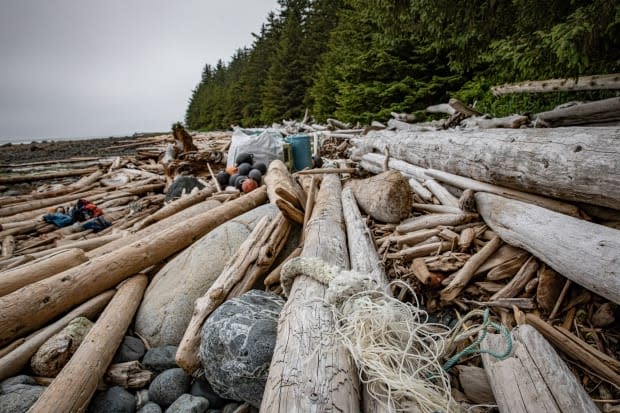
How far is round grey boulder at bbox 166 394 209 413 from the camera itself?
1.87m

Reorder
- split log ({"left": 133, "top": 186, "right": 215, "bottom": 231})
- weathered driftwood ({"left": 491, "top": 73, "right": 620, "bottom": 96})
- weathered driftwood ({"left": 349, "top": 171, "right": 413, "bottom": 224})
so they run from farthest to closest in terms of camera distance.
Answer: split log ({"left": 133, "top": 186, "right": 215, "bottom": 231}) → weathered driftwood ({"left": 491, "top": 73, "right": 620, "bottom": 96}) → weathered driftwood ({"left": 349, "top": 171, "right": 413, "bottom": 224})

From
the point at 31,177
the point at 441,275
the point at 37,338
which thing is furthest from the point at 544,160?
the point at 31,177

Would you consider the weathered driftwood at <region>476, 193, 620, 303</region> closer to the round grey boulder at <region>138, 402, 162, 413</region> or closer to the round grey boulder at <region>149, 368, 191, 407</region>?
the round grey boulder at <region>149, 368, 191, 407</region>

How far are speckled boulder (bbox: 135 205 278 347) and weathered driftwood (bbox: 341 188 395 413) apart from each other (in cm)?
125

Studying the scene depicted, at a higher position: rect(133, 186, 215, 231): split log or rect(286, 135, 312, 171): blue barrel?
rect(286, 135, 312, 171): blue barrel

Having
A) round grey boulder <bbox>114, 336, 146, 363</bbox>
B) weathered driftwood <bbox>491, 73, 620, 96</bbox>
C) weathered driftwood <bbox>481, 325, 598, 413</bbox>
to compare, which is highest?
weathered driftwood <bbox>491, 73, 620, 96</bbox>

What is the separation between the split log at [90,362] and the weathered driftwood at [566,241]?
10.0ft

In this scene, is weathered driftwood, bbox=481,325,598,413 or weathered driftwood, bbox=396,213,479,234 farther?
weathered driftwood, bbox=396,213,479,234

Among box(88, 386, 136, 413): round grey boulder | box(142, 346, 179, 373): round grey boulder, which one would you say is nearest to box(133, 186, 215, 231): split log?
box(142, 346, 179, 373): round grey boulder

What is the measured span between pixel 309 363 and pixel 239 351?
70 centimetres

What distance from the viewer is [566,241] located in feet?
6.17

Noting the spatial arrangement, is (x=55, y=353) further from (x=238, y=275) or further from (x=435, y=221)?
(x=435, y=221)

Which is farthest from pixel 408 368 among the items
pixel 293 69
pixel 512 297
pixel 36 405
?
pixel 293 69

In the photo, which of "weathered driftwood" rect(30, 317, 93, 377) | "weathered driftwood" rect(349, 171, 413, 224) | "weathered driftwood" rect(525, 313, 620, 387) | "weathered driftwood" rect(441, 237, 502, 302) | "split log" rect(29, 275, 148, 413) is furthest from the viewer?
"weathered driftwood" rect(349, 171, 413, 224)
